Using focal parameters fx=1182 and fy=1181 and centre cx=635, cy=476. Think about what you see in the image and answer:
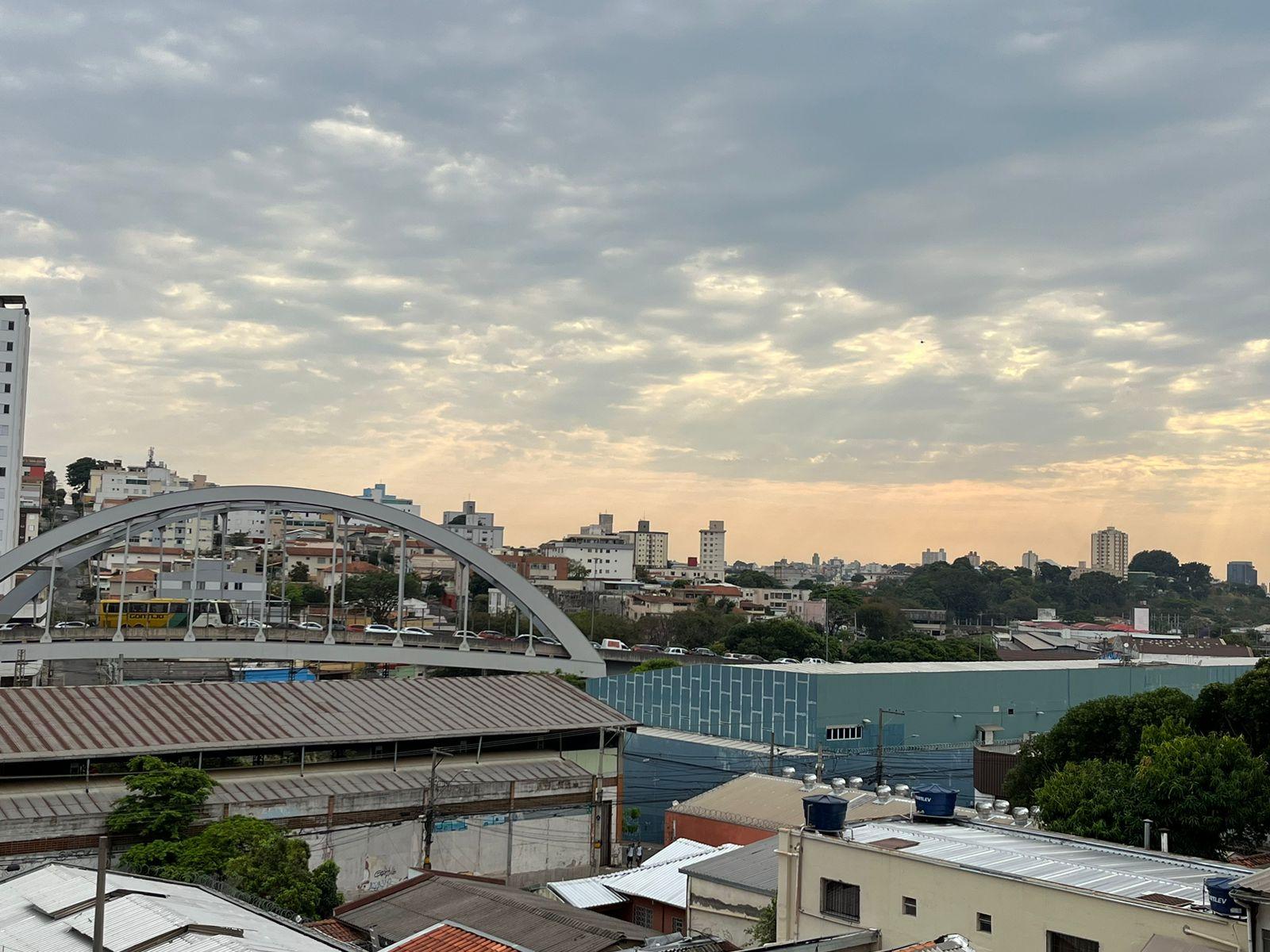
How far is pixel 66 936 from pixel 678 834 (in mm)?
20949

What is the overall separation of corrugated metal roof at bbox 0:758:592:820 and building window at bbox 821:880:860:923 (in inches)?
610

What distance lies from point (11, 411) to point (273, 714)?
66347 millimetres

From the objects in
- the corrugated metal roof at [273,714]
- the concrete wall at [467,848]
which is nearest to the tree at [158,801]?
the corrugated metal roof at [273,714]

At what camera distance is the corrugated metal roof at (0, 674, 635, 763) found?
1109 inches

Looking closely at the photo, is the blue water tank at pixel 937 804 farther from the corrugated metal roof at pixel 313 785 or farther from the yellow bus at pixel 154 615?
the yellow bus at pixel 154 615

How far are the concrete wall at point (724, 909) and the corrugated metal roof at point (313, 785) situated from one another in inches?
391

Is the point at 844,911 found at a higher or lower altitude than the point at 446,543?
lower

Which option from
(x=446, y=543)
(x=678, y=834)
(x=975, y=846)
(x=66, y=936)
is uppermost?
(x=446, y=543)

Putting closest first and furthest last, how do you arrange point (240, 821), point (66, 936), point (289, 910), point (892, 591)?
1. point (66, 936)
2. point (289, 910)
3. point (240, 821)
4. point (892, 591)

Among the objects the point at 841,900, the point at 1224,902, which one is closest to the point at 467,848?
the point at 841,900

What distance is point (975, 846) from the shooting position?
1772 centimetres

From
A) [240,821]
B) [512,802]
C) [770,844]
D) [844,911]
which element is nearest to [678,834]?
[512,802]

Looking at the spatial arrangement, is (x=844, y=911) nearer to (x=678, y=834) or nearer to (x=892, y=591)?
(x=678, y=834)

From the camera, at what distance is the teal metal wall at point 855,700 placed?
1885 inches
